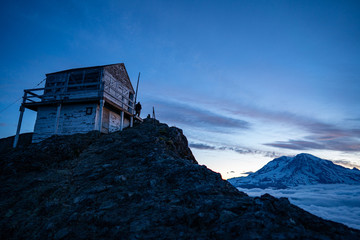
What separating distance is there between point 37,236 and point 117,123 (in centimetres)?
1877

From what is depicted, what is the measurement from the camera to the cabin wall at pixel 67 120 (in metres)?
20.6

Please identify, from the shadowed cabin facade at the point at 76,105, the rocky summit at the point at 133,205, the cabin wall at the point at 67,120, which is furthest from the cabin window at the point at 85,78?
the rocky summit at the point at 133,205

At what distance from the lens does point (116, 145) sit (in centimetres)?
1587

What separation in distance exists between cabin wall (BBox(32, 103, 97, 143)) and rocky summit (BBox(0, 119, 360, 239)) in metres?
7.64

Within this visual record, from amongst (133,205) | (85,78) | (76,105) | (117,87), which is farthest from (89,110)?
(133,205)

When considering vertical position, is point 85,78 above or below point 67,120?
above

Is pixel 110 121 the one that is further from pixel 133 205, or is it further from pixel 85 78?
pixel 133 205

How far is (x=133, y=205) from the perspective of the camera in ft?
24.7

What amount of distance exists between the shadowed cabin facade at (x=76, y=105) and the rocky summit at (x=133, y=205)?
7.97m

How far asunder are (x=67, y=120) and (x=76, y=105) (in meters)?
2.03

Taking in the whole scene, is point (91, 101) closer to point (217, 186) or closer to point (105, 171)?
point (105, 171)

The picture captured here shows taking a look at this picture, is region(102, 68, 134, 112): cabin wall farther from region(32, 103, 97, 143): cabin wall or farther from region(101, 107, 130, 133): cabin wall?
region(32, 103, 97, 143): cabin wall

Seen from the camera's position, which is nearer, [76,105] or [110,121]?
[76,105]

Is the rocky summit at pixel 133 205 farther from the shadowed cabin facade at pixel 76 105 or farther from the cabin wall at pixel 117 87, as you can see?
the cabin wall at pixel 117 87
